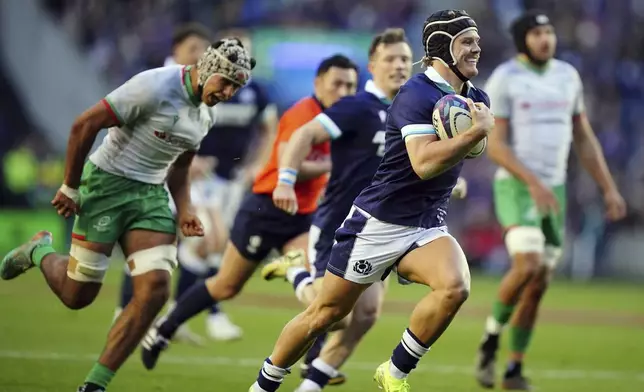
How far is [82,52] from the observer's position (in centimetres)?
2728

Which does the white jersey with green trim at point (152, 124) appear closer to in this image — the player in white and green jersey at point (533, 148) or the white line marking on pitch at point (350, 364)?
the white line marking on pitch at point (350, 364)

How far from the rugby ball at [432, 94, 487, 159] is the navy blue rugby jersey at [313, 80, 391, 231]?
198 centimetres

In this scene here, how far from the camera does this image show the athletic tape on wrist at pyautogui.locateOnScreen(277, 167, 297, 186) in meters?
8.62

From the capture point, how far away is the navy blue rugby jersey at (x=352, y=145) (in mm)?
8867

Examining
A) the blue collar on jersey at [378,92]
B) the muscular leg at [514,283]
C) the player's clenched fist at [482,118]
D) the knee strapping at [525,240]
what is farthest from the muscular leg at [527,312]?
the player's clenched fist at [482,118]

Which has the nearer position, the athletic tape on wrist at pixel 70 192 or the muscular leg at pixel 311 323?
the muscular leg at pixel 311 323

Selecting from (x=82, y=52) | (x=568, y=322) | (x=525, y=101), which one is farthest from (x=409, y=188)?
(x=82, y=52)

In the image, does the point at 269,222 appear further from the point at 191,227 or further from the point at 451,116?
the point at 451,116

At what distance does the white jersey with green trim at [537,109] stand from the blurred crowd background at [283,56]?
48.1ft

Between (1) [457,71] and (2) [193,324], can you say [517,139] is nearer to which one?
(1) [457,71]

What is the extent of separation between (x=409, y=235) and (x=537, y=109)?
12.4 feet

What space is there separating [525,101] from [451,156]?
4.06 metres

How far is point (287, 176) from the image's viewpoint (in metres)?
8.68

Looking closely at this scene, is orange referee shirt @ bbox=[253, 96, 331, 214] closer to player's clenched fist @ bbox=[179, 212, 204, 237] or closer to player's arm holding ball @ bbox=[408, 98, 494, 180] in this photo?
player's clenched fist @ bbox=[179, 212, 204, 237]
